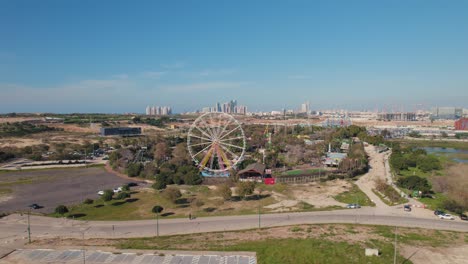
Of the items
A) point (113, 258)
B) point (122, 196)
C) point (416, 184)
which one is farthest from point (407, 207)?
point (122, 196)

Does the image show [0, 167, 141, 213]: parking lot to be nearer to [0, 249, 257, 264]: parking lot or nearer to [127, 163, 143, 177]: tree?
[127, 163, 143, 177]: tree

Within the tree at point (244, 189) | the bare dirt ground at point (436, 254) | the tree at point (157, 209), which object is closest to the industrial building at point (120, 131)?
the tree at point (244, 189)

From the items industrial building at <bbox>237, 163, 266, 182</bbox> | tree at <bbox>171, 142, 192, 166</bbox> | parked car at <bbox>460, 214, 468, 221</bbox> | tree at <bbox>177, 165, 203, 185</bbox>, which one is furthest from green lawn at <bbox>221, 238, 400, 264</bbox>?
tree at <bbox>171, 142, 192, 166</bbox>

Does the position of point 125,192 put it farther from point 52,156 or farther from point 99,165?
point 52,156

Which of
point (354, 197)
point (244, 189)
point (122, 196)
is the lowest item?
point (354, 197)

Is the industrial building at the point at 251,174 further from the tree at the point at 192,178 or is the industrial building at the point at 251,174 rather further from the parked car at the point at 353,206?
the parked car at the point at 353,206

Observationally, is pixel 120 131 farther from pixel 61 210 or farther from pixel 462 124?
pixel 462 124
